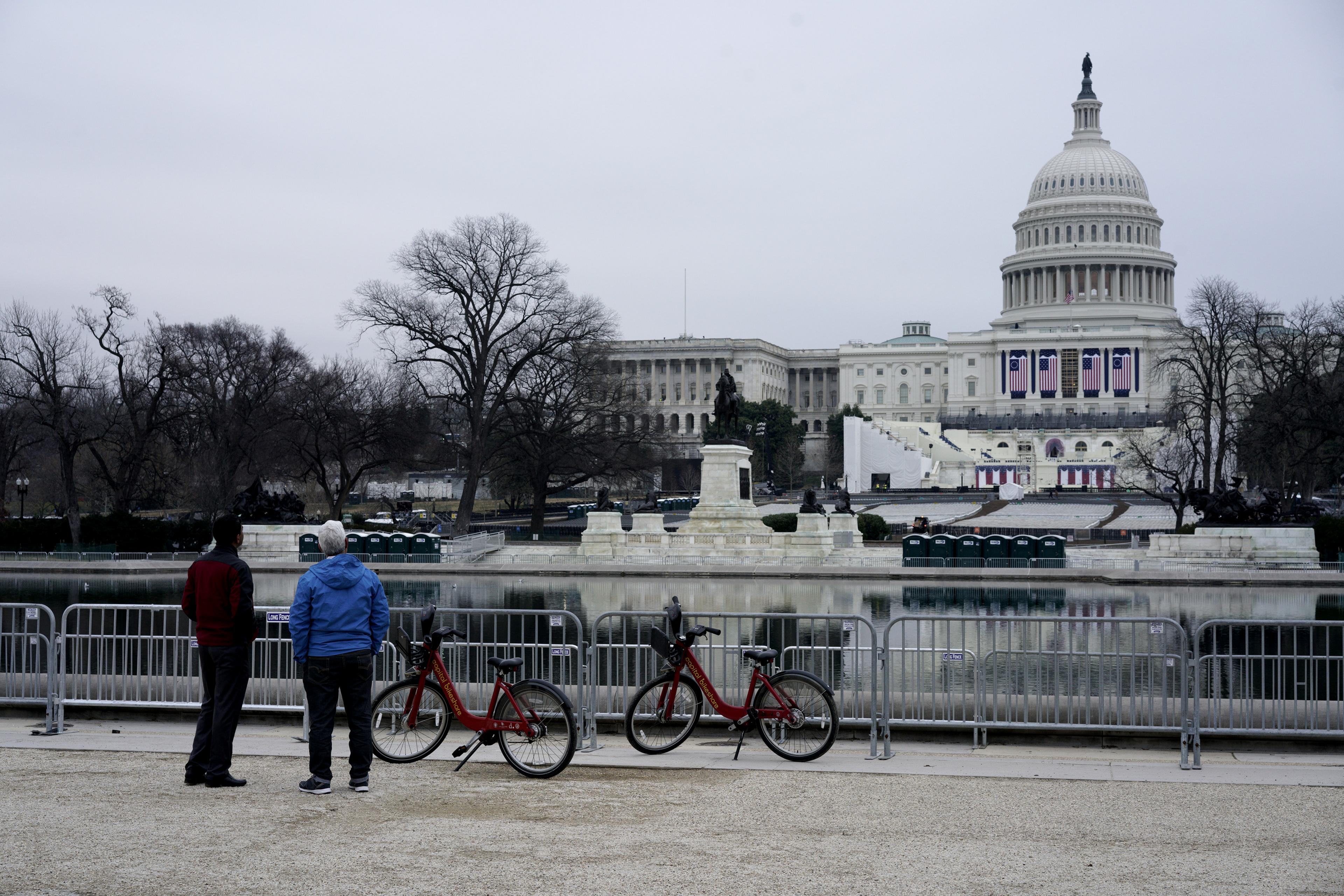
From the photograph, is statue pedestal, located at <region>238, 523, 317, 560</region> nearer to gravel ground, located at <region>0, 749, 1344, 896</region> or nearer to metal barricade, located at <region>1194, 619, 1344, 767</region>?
gravel ground, located at <region>0, 749, 1344, 896</region>

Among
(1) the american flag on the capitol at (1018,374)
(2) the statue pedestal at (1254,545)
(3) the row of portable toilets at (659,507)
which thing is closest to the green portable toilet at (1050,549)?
(2) the statue pedestal at (1254,545)

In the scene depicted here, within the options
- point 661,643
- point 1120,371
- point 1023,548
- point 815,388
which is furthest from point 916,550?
point 815,388

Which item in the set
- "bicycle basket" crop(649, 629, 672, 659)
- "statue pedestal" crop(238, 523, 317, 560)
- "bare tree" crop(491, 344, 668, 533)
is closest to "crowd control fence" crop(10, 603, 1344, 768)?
"bicycle basket" crop(649, 629, 672, 659)

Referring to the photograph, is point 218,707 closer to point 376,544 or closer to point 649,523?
point 376,544

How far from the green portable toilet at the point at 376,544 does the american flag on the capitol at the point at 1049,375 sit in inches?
4337

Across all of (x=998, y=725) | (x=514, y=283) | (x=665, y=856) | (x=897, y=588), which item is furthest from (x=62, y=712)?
(x=514, y=283)

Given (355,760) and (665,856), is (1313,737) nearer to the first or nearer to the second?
(665,856)

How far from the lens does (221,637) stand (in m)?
10.1

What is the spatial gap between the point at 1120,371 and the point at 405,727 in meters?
139

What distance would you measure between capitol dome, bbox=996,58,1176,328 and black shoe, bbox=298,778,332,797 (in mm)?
144037

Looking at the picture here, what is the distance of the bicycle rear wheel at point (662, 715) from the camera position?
37.0 feet

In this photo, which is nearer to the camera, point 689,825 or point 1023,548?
point 689,825

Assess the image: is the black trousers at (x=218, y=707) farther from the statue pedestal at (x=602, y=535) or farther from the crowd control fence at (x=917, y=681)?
the statue pedestal at (x=602, y=535)

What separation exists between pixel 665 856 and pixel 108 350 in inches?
1957
